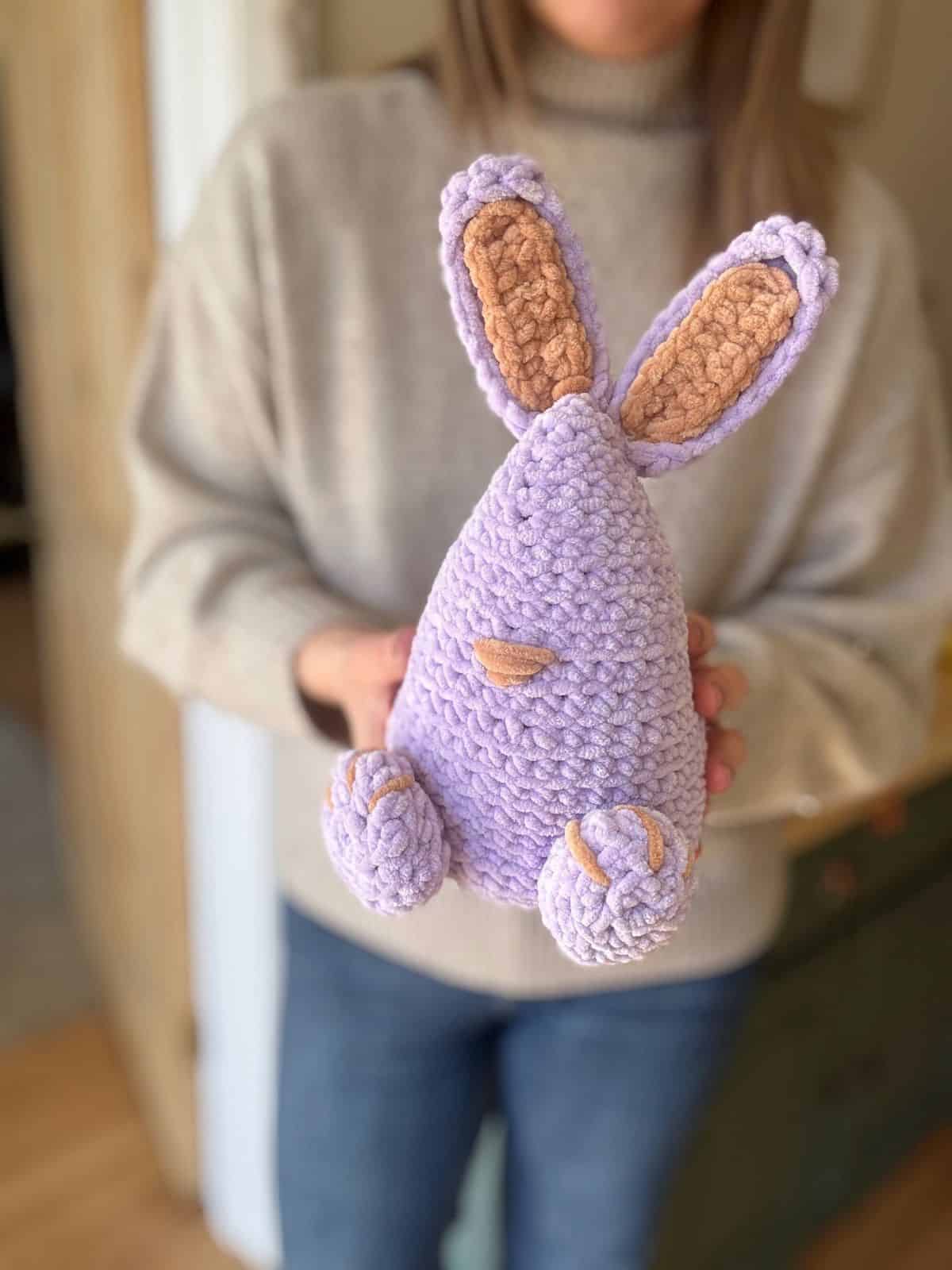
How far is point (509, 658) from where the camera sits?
268mm

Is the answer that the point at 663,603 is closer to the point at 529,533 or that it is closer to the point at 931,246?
the point at 529,533

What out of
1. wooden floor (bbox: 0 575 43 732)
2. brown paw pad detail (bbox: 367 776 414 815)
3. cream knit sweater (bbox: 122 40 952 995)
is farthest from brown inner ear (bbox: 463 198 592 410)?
wooden floor (bbox: 0 575 43 732)

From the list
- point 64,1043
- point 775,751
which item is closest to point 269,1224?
point 64,1043

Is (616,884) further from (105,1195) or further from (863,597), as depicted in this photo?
(105,1195)

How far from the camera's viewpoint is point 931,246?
38.1 inches

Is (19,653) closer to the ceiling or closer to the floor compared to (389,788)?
closer to the floor

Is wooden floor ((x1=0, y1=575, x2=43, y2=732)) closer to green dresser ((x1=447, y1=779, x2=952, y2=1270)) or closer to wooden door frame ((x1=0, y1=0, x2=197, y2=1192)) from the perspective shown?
wooden door frame ((x1=0, y1=0, x2=197, y2=1192))

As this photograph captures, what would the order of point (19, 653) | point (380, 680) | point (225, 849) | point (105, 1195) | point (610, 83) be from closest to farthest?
point (380, 680) < point (610, 83) < point (225, 849) < point (105, 1195) < point (19, 653)

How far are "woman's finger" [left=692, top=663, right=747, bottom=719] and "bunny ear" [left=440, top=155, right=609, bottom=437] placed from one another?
0.34 ft

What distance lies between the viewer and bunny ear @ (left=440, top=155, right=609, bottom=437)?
0.26 m

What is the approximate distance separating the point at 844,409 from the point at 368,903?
1.24 ft

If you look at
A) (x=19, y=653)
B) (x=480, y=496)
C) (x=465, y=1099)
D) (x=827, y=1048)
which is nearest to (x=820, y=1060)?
(x=827, y=1048)

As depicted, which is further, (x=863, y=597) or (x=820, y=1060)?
(x=820, y=1060)

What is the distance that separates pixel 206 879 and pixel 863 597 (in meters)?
0.61
